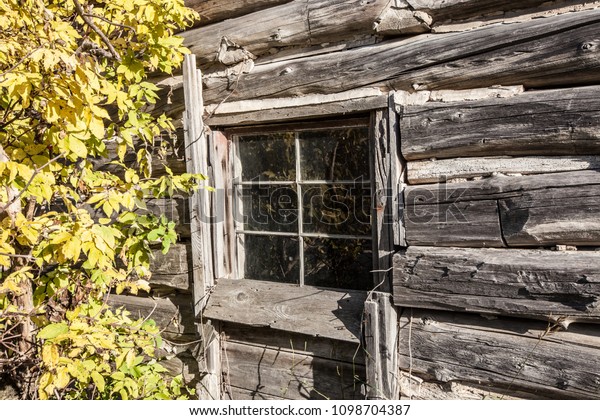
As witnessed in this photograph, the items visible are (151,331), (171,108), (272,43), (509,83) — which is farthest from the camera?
(171,108)

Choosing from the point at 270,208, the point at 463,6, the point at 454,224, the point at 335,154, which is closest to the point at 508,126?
the point at 454,224

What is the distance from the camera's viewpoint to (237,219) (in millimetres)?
3027

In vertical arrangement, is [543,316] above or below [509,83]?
below

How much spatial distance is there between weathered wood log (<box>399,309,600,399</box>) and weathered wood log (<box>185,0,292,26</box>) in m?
1.90

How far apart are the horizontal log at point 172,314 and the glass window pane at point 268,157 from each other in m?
0.93

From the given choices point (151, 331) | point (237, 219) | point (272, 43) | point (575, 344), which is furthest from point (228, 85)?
point (575, 344)

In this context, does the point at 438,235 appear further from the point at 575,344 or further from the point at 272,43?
the point at 272,43

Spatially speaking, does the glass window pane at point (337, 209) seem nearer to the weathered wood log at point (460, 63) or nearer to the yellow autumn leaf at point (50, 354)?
the weathered wood log at point (460, 63)

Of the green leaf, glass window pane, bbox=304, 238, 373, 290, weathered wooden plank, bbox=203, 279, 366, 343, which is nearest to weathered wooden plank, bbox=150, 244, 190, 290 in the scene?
weathered wooden plank, bbox=203, 279, 366, 343

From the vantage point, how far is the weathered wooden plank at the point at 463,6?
2142 mm

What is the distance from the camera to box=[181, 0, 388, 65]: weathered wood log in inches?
97.1

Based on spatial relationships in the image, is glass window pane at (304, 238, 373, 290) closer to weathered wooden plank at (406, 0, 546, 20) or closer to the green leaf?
weathered wooden plank at (406, 0, 546, 20)
